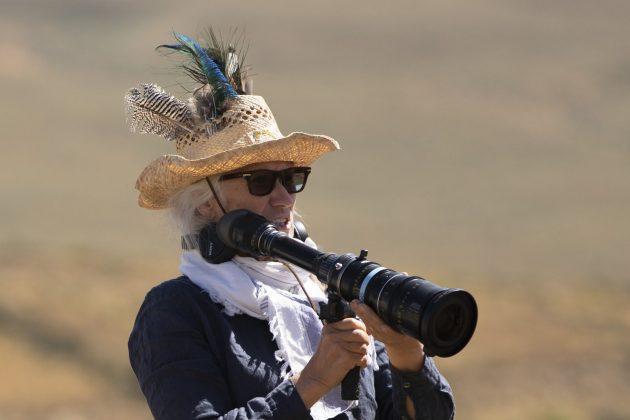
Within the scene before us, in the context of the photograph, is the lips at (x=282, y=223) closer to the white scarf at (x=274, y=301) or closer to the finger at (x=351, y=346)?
the white scarf at (x=274, y=301)

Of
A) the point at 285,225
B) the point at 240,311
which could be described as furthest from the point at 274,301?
the point at 285,225

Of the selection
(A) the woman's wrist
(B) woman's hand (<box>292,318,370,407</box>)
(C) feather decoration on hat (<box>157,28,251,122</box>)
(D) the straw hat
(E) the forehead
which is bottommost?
(A) the woman's wrist

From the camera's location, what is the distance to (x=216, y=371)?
3.43 metres

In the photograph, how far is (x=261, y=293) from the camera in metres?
3.68

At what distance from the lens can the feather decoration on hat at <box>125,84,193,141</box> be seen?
4043 millimetres

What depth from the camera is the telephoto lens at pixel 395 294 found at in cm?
308

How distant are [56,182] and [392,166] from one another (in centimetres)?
537

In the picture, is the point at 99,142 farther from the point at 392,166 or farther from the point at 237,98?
the point at 237,98

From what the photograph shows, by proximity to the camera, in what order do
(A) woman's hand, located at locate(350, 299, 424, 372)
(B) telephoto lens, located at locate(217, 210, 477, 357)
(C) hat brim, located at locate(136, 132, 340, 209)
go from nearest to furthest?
(B) telephoto lens, located at locate(217, 210, 477, 357)
(A) woman's hand, located at locate(350, 299, 424, 372)
(C) hat brim, located at locate(136, 132, 340, 209)

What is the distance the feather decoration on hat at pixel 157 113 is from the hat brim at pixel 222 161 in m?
0.19

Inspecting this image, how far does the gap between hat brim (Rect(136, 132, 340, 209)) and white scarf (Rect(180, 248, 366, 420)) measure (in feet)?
0.85

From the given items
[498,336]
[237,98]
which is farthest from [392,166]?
[237,98]

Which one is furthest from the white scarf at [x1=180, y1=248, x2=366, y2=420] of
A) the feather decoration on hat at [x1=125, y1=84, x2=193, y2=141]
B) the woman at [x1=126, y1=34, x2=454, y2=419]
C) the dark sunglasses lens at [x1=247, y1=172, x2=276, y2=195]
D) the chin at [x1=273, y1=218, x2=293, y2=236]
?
the feather decoration on hat at [x1=125, y1=84, x2=193, y2=141]

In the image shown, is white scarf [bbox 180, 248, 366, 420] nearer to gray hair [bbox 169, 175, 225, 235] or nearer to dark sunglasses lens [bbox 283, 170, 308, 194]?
gray hair [bbox 169, 175, 225, 235]
